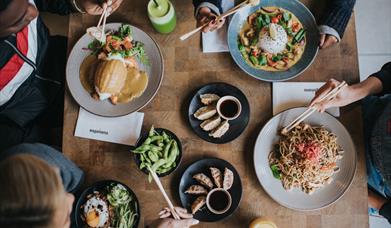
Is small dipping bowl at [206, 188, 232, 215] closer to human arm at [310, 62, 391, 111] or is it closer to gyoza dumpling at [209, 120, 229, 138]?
gyoza dumpling at [209, 120, 229, 138]

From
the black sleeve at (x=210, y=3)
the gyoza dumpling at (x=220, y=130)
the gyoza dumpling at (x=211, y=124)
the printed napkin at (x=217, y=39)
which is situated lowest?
the gyoza dumpling at (x=220, y=130)

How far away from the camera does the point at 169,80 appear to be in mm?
1737

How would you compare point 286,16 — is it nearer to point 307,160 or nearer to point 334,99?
point 334,99

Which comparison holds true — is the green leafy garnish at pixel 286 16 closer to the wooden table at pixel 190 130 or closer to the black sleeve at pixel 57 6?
the wooden table at pixel 190 130

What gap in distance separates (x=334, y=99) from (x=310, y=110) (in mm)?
117

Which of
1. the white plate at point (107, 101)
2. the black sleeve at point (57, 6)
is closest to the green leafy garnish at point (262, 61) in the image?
the white plate at point (107, 101)

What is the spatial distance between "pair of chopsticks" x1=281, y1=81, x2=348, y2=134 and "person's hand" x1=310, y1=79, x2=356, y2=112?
→ 0.01m

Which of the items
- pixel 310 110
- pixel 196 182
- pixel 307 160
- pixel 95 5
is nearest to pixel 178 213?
pixel 196 182

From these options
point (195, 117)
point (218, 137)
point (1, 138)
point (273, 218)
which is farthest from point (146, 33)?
point (273, 218)

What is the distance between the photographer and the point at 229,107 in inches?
65.1

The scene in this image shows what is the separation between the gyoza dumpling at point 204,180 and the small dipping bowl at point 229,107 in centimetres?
28

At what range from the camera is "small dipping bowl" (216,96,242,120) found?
1.62 m

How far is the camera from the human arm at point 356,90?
1.57m

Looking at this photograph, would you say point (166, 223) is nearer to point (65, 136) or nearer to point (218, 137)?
point (218, 137)
